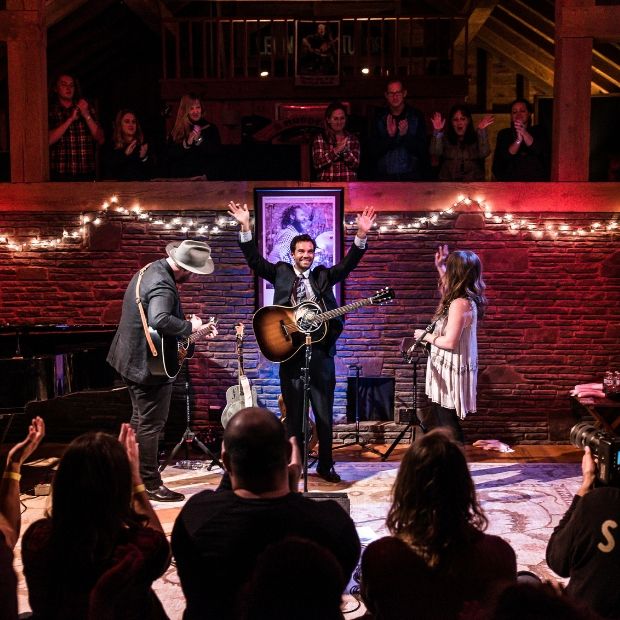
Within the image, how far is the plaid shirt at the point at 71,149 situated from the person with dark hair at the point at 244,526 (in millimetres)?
6165

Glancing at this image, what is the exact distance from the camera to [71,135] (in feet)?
27.3

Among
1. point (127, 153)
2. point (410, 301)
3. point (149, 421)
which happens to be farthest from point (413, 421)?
point (127, 153)

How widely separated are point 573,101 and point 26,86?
508 cm

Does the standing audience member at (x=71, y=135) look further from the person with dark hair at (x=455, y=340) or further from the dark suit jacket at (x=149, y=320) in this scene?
the person with dark hair at (x=455, y=340)

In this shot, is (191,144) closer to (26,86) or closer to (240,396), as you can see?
(26,86)

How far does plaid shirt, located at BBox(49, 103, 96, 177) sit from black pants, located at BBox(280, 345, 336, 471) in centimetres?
321

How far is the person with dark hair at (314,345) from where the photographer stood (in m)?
6.57

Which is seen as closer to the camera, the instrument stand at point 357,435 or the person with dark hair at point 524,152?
the instrument stand at point 357,435

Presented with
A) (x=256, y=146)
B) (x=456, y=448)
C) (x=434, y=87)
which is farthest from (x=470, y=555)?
(x=434, y=87)

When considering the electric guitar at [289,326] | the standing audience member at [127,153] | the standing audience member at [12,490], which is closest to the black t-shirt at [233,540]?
the standing audience member at [12,490]

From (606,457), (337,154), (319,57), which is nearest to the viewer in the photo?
(606,457)

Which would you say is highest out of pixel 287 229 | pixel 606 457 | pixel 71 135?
pixel 71 135

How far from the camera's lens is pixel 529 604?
1.84m

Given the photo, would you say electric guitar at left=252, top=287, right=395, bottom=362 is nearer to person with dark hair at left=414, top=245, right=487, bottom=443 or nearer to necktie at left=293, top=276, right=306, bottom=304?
necktie at left=293, top=276, right=306, bottom=304
